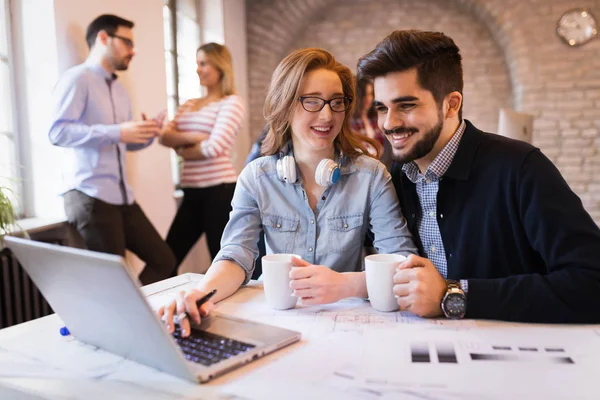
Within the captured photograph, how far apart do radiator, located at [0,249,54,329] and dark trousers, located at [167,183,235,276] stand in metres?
0.96

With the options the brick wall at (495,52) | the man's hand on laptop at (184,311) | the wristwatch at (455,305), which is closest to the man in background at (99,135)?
the man's hand on laptop at (184,311)

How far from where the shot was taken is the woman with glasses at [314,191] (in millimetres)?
1676

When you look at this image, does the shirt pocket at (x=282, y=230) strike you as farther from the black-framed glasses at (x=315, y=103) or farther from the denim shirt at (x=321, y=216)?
the black-framed glasses at (x=315, y=103)

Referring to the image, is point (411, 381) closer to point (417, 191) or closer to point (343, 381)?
point (343, 381)

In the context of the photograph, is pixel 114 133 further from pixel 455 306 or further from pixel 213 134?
pixel 455 306

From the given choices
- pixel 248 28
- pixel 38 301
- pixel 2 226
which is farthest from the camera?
pixel 248 28

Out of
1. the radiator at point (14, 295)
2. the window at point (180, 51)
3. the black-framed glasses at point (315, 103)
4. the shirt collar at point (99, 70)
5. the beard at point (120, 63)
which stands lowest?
the radiator at point (14, 295)

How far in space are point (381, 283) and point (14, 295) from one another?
7.10 feet

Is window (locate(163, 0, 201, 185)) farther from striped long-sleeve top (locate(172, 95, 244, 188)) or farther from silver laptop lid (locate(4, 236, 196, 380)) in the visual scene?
silver laptop lid (locate(4, 236, 196, 380))

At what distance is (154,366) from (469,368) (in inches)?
20.8

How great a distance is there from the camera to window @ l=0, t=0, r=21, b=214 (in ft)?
10.3

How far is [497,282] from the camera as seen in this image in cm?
132

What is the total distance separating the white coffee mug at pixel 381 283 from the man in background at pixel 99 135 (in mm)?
2019

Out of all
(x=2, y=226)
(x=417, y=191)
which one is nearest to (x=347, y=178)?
(x=417, y=191)
